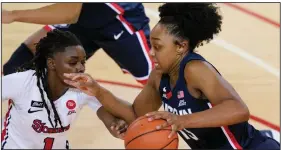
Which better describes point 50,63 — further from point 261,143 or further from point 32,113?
point 261,143

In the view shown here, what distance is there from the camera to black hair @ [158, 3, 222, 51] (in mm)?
1597

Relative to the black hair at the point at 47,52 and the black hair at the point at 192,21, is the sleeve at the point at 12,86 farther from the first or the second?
the black hair at the point at 192,21

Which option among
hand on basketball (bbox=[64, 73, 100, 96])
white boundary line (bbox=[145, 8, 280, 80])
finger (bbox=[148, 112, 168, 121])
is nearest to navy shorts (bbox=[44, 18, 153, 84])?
hand on basketball (bbox=[64, 73, 100, 96])

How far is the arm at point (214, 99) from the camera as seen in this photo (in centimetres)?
143

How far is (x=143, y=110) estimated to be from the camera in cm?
179

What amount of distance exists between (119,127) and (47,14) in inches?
17.4

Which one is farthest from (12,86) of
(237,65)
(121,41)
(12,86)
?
(237,65)

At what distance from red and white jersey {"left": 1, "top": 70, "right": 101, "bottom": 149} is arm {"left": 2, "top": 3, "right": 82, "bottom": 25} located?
0.17 m

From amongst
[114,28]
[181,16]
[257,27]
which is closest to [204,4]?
[181,16]

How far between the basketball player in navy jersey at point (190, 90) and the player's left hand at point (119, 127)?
25 millimetres

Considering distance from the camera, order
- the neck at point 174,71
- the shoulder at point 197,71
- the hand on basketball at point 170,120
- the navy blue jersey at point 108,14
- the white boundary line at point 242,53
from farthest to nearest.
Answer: the white boundary line at point 242,53 < the navy blue jersey at point 108,14 < the neck at point 174,71 < the shoulder at point 197,71 < the hand on basketball at point 170,120

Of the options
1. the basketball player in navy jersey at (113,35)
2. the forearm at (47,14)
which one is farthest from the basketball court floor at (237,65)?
the forearm at (47,14)

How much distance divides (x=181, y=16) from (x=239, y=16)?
7.30 ft

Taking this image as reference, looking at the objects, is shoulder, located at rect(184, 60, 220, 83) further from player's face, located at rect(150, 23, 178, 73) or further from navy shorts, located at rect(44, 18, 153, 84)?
navy shorts, located at rect(44, 18, 153, 84)
